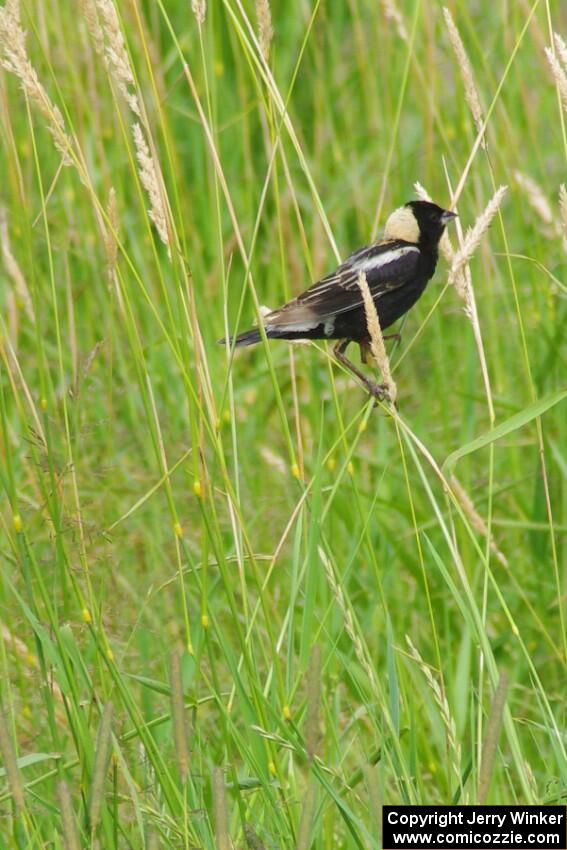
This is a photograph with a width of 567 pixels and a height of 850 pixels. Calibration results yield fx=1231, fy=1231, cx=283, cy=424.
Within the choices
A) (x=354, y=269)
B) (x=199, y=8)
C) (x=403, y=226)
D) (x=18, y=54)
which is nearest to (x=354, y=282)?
(x=354, y=269)

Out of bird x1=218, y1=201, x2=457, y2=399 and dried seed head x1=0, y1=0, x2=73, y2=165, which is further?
bird x1=218, y1=201, x2=457, y2=399

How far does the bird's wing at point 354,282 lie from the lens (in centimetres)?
294

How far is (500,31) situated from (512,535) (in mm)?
1845

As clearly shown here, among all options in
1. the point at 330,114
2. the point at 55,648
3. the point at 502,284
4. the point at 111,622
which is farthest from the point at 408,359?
the point at 55,648

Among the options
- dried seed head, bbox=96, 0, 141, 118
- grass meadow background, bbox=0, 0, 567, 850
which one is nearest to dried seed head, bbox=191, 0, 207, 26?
grass meadow background, bbox=0, 0, 567, 850

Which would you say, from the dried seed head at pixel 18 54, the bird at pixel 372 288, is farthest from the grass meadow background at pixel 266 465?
the bird at pixel 372 288

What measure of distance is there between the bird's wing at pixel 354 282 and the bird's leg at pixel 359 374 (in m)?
0.14

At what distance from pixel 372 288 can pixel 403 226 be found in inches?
11.2

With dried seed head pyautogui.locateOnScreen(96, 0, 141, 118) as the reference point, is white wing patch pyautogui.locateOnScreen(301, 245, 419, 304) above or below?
below

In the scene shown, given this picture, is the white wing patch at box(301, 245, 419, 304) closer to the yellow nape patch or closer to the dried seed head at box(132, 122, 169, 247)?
the yellow nape patch

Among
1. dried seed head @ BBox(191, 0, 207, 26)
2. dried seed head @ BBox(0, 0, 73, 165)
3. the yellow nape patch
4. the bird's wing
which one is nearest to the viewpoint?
dried seed head @ BBox(0, 0, 73, 165)

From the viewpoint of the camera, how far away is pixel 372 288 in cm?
300

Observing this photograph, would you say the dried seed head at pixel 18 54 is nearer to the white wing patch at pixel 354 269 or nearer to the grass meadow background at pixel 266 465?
the grass meadow background at pixel 266 465

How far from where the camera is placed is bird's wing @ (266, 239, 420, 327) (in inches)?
116
